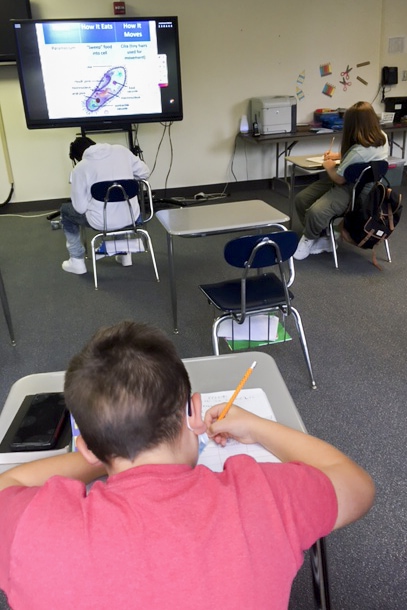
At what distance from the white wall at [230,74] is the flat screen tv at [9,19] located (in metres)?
0.24

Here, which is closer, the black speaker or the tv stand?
the tv stand

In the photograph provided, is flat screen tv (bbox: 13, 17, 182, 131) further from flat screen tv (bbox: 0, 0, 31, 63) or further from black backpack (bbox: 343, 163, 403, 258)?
black backpack (bbox: 343, 163, 403, 258)

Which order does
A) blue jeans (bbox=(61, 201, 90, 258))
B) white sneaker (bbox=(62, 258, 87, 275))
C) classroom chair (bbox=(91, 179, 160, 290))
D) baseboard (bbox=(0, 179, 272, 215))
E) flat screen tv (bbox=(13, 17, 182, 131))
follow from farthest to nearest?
baseboard (bbox=(0, 179, 272, 215)), flat screen tv (bbox=(13, 17, 182, 131)), white sneaker (bbox=(62, 258, 87, 275)), blue jeans (bbox=(61, 201, 90, 258)), classroom chair (bbox=(91, 179, 160, 290))

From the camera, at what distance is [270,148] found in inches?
235

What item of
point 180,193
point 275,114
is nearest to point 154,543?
point 275,114

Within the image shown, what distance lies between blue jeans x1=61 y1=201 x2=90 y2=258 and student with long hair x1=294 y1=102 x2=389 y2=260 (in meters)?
1.68

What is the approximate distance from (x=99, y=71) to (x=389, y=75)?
3350 mm

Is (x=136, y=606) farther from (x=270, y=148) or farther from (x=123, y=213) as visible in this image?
(x=270, y=148)

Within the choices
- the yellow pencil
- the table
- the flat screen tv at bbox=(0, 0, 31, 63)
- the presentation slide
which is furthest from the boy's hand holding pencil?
the flat screen tv at bbox=(0, 0, 31, 63)

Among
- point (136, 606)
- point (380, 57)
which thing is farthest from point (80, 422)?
point (380, 57)

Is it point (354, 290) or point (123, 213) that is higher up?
point (123, 213)

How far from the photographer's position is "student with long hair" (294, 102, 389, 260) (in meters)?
3.42

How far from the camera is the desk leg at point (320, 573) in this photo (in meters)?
0.92

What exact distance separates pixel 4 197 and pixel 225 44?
289cm
